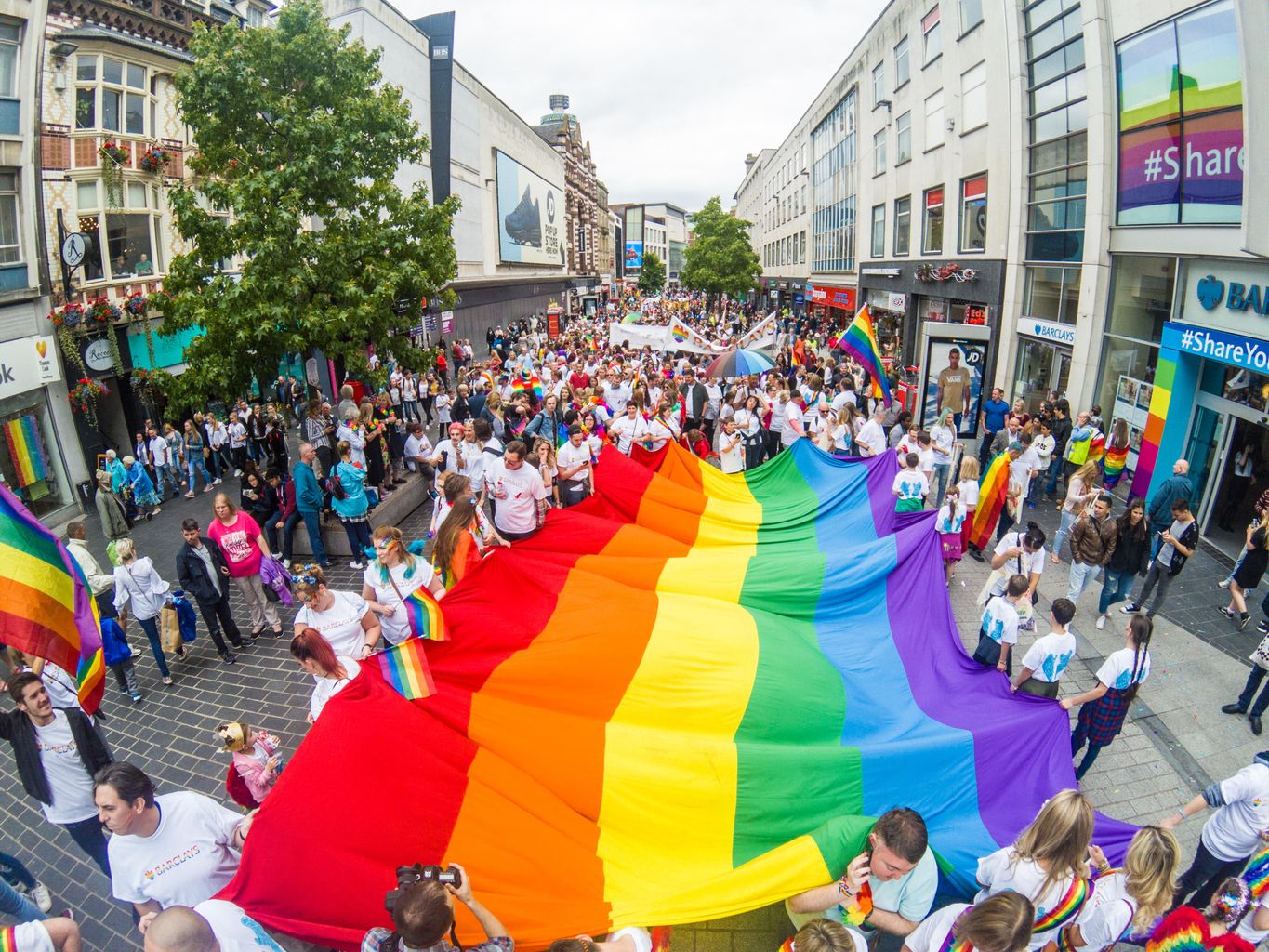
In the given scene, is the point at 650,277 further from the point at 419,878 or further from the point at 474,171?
the point at 419,878

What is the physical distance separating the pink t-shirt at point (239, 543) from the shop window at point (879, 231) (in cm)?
2584

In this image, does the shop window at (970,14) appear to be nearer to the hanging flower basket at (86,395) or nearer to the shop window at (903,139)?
the shop window at (903,139)

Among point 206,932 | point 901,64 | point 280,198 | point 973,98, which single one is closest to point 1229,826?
point 206,932

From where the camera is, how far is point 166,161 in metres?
17.6

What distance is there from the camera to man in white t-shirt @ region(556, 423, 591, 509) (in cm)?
1042

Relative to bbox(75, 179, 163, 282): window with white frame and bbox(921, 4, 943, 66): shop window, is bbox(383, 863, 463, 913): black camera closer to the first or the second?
bbox(75, 179, 163, 282): window with white frame

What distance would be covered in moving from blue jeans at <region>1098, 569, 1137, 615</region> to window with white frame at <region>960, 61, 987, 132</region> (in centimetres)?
1530

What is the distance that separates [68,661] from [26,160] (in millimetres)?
13666

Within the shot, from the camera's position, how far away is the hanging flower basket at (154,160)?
55.7 feet

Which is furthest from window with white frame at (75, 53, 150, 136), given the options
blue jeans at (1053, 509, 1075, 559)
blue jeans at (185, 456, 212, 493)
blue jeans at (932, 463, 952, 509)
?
blue jeans at (1053, 509, 1075, 559)

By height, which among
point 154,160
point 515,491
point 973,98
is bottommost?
point 515,491

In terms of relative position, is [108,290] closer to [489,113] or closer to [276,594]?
[276,594]

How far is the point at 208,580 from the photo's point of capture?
309 inches

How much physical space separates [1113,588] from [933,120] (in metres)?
19.1
